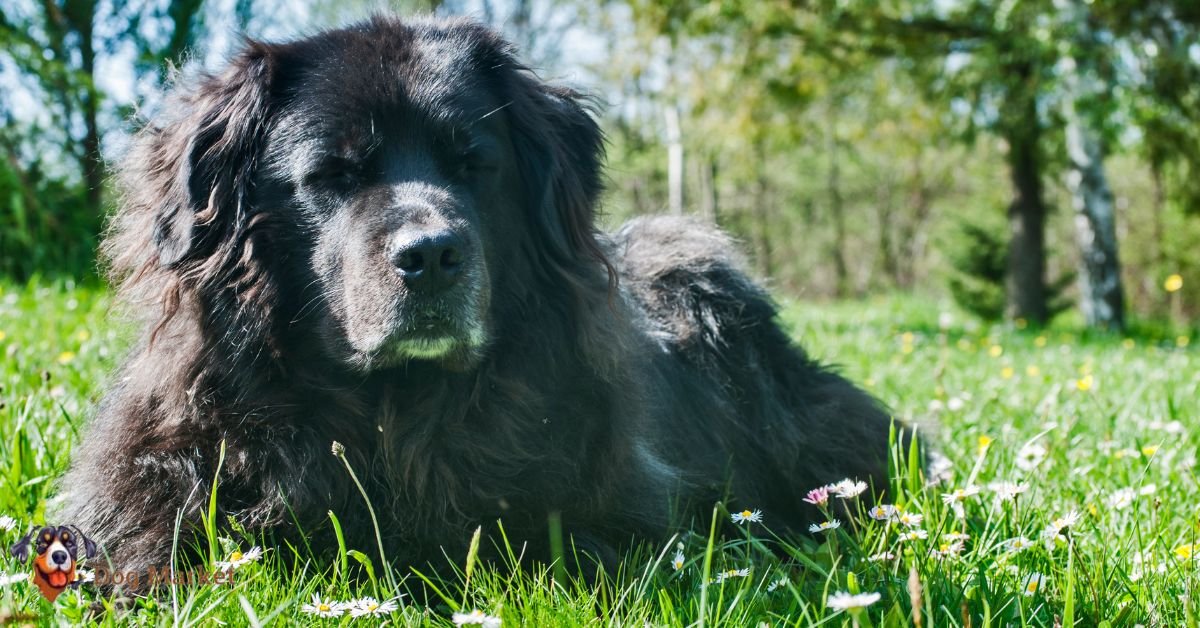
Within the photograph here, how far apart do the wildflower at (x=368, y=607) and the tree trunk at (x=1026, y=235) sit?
49.8 ft

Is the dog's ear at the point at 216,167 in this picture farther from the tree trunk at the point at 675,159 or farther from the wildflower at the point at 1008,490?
the tree trunk at the point at 675,159

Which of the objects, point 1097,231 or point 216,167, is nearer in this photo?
point 216,167

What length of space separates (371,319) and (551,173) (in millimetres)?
780

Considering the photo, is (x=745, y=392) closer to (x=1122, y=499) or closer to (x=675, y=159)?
(x=1122, y=499)

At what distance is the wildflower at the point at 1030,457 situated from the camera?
2859mm

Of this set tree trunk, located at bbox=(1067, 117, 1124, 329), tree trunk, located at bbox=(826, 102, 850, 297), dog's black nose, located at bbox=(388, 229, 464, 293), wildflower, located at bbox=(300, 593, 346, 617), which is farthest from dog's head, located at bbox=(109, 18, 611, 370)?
tree trunk, located at bbox=(826, 102, 850, 297)

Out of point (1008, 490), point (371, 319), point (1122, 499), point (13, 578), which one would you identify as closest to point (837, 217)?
point (1122, 499)

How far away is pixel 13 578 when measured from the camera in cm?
193

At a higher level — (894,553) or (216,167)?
(216,167)

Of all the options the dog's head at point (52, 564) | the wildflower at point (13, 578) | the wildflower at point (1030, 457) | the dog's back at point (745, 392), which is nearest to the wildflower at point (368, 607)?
the dog's head at point (52, 564)

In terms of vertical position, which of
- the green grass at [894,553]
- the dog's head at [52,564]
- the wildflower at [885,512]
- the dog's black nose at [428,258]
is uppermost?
the dog's black nose at [428,258]

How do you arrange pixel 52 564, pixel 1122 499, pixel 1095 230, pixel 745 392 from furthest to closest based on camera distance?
pixel 1095 230, pixel 745 392, pixel 1122 499, pixel 52 564

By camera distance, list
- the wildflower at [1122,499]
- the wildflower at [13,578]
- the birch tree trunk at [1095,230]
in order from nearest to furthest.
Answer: the wildflower at [13,578]
the wildflower at [1122,499]
the birch tree trunk at [1095,230]

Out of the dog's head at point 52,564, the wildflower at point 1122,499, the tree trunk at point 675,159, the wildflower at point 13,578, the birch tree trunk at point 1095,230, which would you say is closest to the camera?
the dog's head at point 52,564
